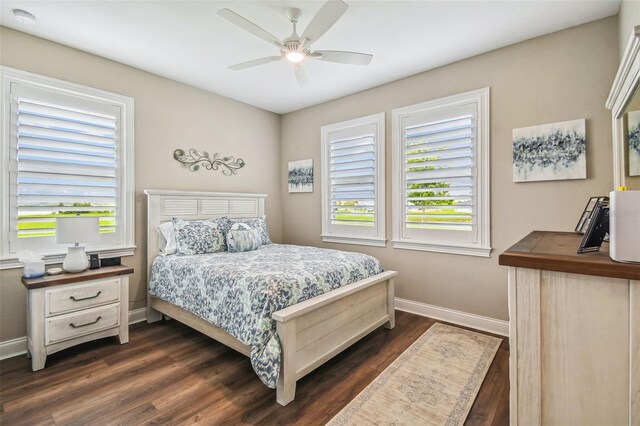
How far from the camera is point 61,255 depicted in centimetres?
287

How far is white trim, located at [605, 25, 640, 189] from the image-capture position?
1527mm

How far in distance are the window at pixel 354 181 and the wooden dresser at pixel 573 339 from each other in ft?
8.93

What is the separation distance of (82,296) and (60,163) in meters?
1.28

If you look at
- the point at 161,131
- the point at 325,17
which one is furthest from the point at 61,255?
the point at 325,17

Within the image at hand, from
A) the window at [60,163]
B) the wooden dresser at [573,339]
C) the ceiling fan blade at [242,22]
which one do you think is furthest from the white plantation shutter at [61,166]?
the wooden dresser at [573,339]

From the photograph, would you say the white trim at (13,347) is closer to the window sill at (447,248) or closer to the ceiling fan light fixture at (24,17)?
the ceiling fan light fixture at (24,17)

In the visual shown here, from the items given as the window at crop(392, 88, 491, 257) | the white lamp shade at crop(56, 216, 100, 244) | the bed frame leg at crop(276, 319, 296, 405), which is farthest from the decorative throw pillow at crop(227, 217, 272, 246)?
the bed frame leg at crop(276, 319, 296, 405)

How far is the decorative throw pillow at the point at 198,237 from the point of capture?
10.8 ft

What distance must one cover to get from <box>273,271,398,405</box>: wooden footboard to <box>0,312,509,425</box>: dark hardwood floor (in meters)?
0.15

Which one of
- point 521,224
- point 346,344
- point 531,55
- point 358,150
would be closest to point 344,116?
point 358,150

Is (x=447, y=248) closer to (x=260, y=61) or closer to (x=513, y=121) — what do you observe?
(x=513, y=121)

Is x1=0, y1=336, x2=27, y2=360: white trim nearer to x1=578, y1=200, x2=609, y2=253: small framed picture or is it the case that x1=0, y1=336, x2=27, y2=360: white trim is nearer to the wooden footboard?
the wooden footboard

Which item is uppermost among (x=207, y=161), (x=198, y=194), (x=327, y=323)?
(x=207, y=161)

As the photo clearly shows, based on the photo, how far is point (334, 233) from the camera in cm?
434
